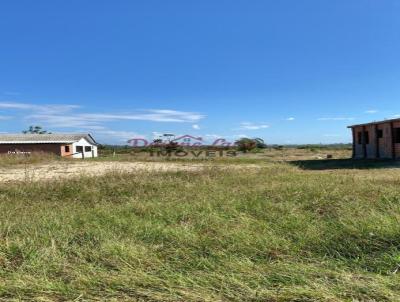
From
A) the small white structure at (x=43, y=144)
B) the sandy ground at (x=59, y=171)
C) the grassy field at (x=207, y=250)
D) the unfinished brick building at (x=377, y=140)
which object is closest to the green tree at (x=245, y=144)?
the unfinished brick building at (x=377, y=140)

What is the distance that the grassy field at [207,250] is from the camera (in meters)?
2.76

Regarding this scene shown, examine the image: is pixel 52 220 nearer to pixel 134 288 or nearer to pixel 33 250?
pixel 33 250

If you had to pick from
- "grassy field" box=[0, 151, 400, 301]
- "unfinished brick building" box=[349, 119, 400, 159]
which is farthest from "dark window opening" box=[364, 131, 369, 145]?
"grassy field" box=[0, 151, 400, 301]

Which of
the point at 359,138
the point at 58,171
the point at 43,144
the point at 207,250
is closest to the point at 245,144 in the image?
the point at 359,138

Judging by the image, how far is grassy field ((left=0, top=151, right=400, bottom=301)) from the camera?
2762 mm

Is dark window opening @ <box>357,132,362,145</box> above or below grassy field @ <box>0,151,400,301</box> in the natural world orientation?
above

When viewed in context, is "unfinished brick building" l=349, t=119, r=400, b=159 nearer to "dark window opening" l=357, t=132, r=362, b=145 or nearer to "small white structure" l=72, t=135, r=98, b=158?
"dark window opening" l=357, t=132, r=362, b=145

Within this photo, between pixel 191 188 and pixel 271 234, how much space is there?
4232 millimetres

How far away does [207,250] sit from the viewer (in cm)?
371

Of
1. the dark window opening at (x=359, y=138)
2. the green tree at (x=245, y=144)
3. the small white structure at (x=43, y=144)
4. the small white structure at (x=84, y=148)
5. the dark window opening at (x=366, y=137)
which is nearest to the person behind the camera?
the dark window opening at (x=366, y=137)

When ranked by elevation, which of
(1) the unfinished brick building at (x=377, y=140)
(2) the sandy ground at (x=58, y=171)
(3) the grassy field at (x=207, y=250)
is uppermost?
(1) the unfinished brick building at (x=377, y=140)

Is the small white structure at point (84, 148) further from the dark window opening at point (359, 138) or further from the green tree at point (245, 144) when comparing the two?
the dark window opening at point (359, 138)

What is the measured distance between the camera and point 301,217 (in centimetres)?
498

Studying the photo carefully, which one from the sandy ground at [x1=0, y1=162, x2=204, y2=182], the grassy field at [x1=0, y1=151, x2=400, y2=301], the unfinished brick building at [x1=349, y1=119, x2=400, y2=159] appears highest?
the unfinished brick building at [x1=349, y1=119, x2=400, y2=159]
